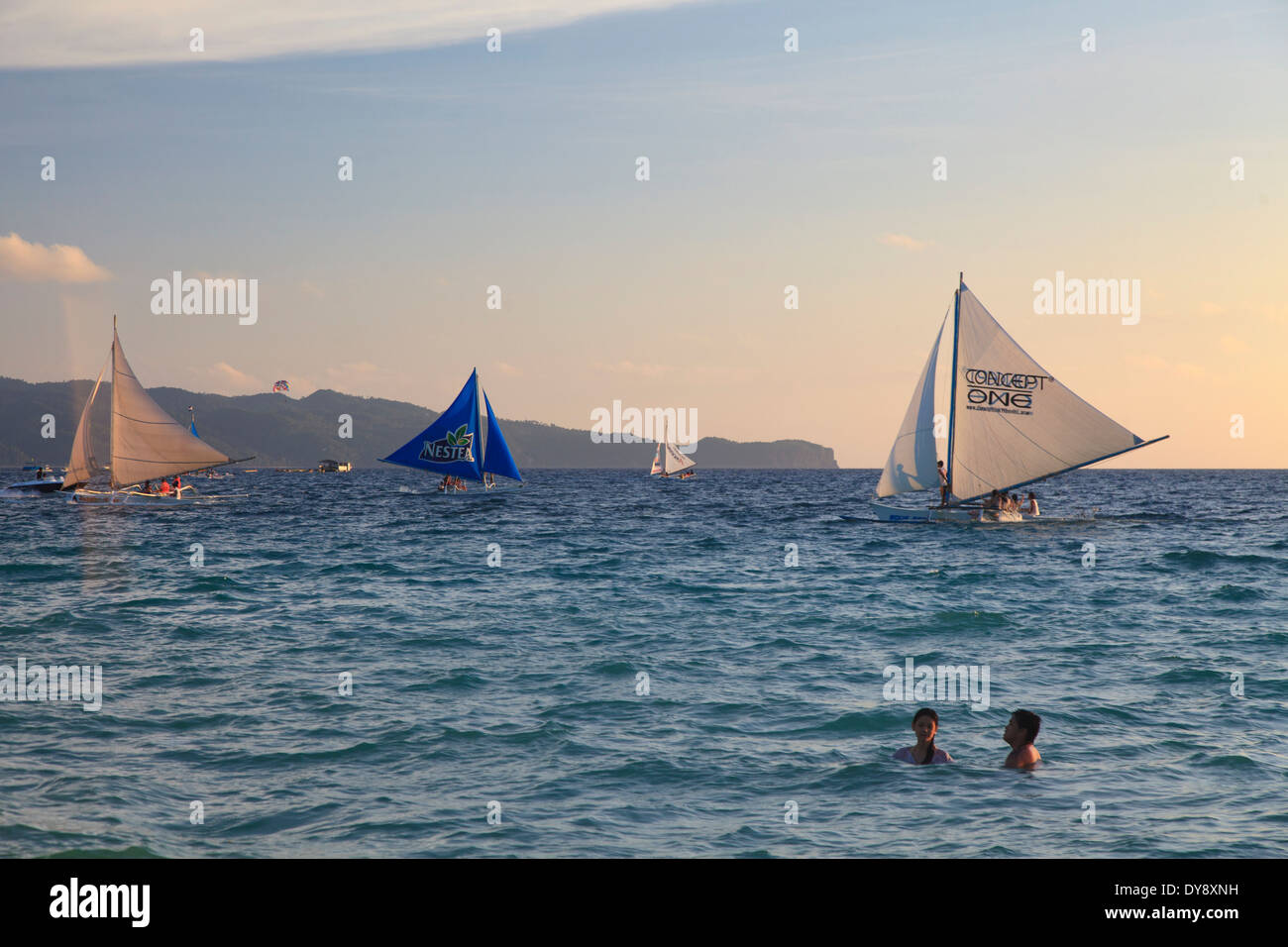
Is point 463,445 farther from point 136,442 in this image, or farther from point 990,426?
point 990,426

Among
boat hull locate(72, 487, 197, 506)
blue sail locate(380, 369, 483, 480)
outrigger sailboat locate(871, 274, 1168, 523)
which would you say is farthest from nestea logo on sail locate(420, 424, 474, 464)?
outrigger sailboat locate(871, 274, 1168, 523)

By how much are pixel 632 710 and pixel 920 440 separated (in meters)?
34.9

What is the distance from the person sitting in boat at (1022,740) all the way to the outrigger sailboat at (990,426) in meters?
35.8

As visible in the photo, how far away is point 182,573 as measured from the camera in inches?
1296

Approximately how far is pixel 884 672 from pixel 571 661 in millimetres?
5980

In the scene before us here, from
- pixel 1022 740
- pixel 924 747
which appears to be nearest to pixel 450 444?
pixel 924 747

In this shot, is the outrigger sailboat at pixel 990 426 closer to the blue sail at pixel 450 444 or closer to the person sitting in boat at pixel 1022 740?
the person sitting in boat at pixel 1022 740

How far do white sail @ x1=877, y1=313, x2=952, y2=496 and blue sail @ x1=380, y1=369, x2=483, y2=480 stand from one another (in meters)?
43.9

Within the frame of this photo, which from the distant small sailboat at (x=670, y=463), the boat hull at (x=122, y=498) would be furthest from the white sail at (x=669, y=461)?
the boat hull at (x=122, y=498)

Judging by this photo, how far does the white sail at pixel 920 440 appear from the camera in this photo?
155 feet

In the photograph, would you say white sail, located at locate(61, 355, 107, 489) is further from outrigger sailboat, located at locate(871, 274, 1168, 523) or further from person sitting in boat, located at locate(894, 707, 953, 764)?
person sitting in boat, located at locate(894, 707, 953, 764)

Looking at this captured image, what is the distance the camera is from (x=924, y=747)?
12.6 metres
